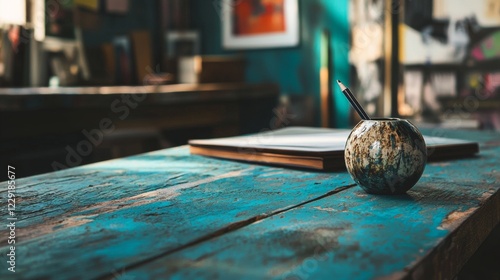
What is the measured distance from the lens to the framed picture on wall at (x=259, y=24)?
380 cm

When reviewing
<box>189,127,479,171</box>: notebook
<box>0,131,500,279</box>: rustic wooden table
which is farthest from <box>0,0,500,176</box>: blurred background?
<box>0,131,500,279</box>: rustic wooden table

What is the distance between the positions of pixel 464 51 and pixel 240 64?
4.29ft

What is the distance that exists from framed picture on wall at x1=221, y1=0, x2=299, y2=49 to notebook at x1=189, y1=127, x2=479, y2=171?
8.57ft

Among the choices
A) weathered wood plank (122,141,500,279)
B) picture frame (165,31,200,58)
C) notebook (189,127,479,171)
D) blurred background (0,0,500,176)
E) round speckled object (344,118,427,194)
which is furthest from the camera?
picture frame (165,31,200,58)

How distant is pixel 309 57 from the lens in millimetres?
3777

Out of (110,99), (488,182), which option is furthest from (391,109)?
(488,182)

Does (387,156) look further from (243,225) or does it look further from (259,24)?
(259,24)

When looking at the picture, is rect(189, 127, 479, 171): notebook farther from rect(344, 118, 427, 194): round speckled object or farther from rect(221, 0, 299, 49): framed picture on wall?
rect(221, 0, 299, 49): framed picture on wall

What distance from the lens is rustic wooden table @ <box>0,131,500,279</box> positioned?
486 mm

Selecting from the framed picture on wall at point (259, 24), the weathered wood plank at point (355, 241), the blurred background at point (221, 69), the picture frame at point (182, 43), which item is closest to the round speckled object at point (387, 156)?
the weathered wood plank at point (355, 241)

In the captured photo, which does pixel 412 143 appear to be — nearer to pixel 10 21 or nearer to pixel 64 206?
pixel 64 206

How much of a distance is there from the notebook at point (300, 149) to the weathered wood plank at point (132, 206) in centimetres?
3

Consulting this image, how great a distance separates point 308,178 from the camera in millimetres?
931

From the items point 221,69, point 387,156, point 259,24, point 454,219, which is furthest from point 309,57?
point 454,219
